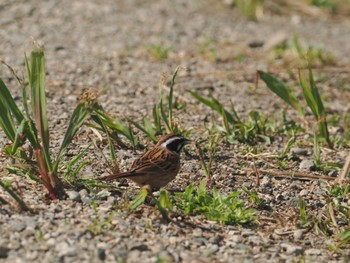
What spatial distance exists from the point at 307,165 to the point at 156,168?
1626 millimetres

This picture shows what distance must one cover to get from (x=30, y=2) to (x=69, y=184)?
21.9 feet

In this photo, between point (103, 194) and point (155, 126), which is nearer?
point (103, 194)

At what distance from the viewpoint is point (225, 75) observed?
968 centimetres

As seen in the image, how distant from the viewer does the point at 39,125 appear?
5.71 meters

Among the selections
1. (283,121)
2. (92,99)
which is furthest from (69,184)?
(283,121)

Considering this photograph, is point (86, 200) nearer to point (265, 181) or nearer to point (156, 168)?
point (156, 168)

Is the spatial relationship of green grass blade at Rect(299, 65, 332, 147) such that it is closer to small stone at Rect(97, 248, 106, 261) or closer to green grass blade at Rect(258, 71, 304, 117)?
green grass blade at Rect(258, 71, 304, 117)

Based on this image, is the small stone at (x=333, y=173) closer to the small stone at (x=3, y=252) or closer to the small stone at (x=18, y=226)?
the small stone at (x=18, y=226)

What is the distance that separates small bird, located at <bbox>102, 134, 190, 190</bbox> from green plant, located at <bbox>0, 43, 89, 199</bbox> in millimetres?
394

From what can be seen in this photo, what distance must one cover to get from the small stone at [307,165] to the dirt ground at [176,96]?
1.5 inches

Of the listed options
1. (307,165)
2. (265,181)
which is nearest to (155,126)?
(265,181)

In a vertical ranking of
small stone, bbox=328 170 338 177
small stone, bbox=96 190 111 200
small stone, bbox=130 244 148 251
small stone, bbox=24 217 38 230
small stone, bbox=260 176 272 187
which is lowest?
small stone, bbox=328 170 338 177

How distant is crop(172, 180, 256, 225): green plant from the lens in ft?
18.6

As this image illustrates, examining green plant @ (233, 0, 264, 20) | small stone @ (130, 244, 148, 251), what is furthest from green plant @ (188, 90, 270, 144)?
green plant @ (233, 0, 264, 20)
